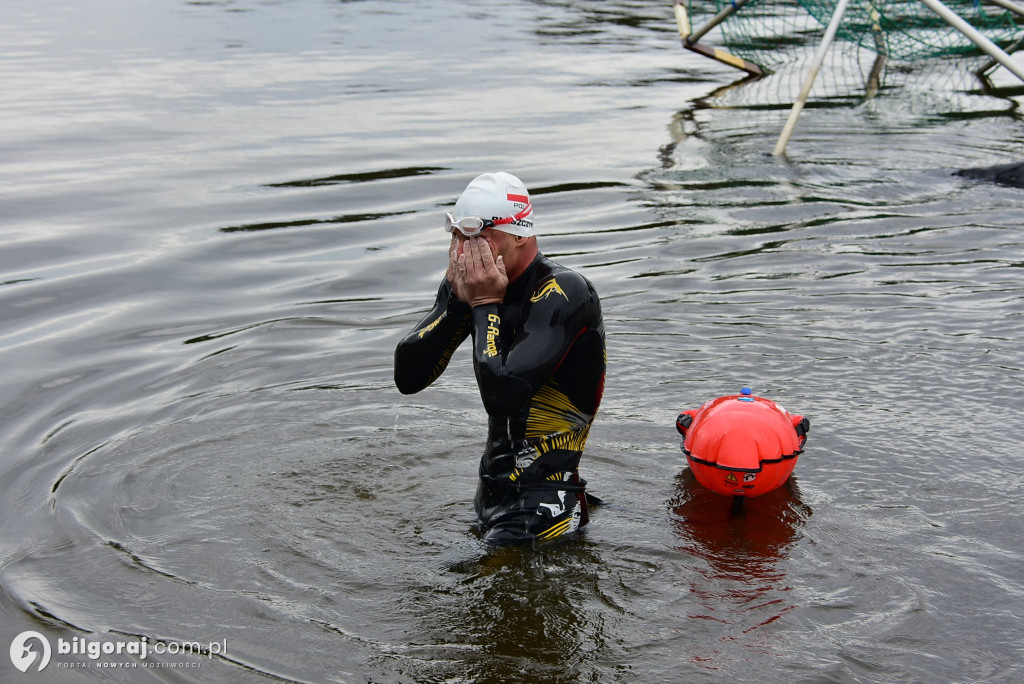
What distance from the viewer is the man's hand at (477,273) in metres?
4.30

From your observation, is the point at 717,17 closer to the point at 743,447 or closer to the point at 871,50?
the point at 871,50

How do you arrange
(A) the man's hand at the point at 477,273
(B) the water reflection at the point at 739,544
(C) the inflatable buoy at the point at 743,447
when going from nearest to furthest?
(A) the man's hand at the point at 477,273 → (B) the water reflection at the point at 739,544 → (C) the inflatable buoy at the point at 743,447

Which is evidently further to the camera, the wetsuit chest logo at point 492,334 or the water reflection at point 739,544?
the water reflection at point 739,544

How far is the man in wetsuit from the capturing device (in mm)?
4309

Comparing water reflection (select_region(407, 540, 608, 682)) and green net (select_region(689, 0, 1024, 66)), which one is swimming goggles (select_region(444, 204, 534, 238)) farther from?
green net (select_region(689, 0, 1024, 66))

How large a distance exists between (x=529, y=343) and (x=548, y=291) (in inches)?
10.4

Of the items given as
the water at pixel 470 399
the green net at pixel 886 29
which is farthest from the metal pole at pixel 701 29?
the water at pixel 470 399

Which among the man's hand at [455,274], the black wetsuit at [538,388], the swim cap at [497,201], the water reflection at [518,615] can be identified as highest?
the swim cap at [497,201]

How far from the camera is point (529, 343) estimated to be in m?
4.33

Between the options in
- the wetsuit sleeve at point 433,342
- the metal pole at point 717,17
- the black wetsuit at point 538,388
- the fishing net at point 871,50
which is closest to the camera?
the black wetsuit at point 538,388

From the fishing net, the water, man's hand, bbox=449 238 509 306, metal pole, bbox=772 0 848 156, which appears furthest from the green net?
man's hand, bbox=449 238 509 306

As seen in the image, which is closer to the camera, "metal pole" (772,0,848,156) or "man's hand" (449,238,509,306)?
"man's hand" (449,238,509,306)

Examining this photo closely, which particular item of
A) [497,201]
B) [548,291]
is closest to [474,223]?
[497,201]

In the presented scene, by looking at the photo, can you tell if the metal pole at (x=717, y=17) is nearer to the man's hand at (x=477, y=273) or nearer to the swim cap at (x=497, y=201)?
the swim cap at (x=497, y=201)
